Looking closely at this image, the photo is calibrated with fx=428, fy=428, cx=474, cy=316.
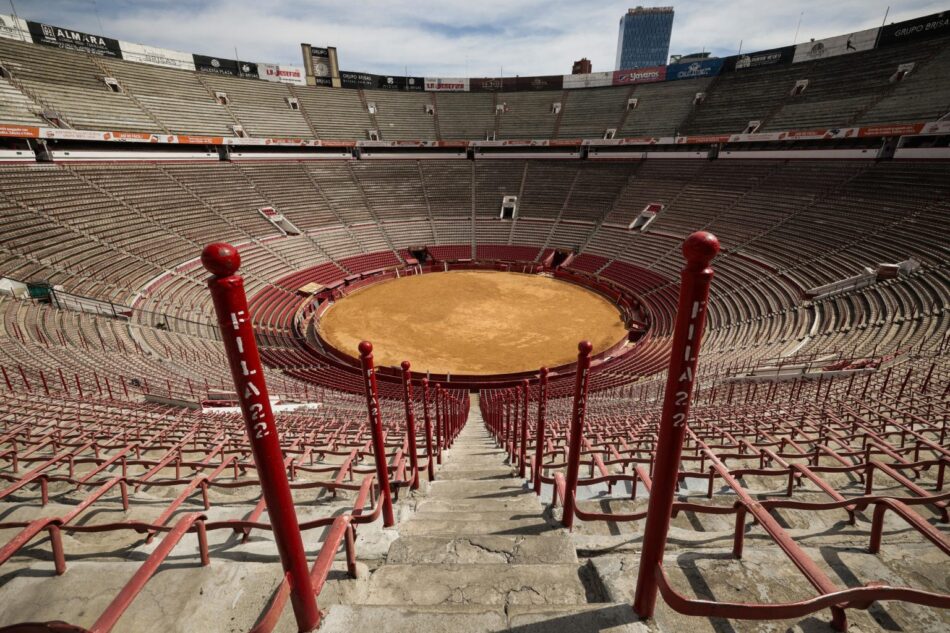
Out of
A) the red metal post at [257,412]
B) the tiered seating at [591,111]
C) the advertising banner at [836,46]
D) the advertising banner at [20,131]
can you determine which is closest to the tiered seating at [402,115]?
the tiered seating at [591,111]

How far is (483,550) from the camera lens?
419 centimetres

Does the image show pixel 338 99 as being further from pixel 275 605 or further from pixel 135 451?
pixel 275 605

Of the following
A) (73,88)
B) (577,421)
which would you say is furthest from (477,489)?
(73,88)

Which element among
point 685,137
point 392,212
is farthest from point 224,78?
point 685,137

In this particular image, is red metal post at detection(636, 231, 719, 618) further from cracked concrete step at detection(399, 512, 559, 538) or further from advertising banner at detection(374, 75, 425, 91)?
advertising banner at detection(374, 75, 425, 91)

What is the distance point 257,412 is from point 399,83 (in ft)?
176

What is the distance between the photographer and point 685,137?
37469 millimetres

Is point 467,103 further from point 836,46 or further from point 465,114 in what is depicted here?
point 836,46

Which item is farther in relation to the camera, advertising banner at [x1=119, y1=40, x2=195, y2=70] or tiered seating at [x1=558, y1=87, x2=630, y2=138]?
tiered seating at [x1=558, y1=87, x2=630, y2=138]

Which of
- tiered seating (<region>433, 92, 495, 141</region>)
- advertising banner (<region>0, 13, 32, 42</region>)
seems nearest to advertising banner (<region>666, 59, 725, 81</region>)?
tiered seating (<region>433, 92, 495, 141</region>)

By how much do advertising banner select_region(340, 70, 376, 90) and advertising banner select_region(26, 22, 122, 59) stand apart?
Result: 19.1m

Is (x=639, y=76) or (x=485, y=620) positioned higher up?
(x=639, y=76)

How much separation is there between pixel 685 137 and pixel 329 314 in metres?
33.4

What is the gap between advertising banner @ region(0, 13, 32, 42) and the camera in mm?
30562
